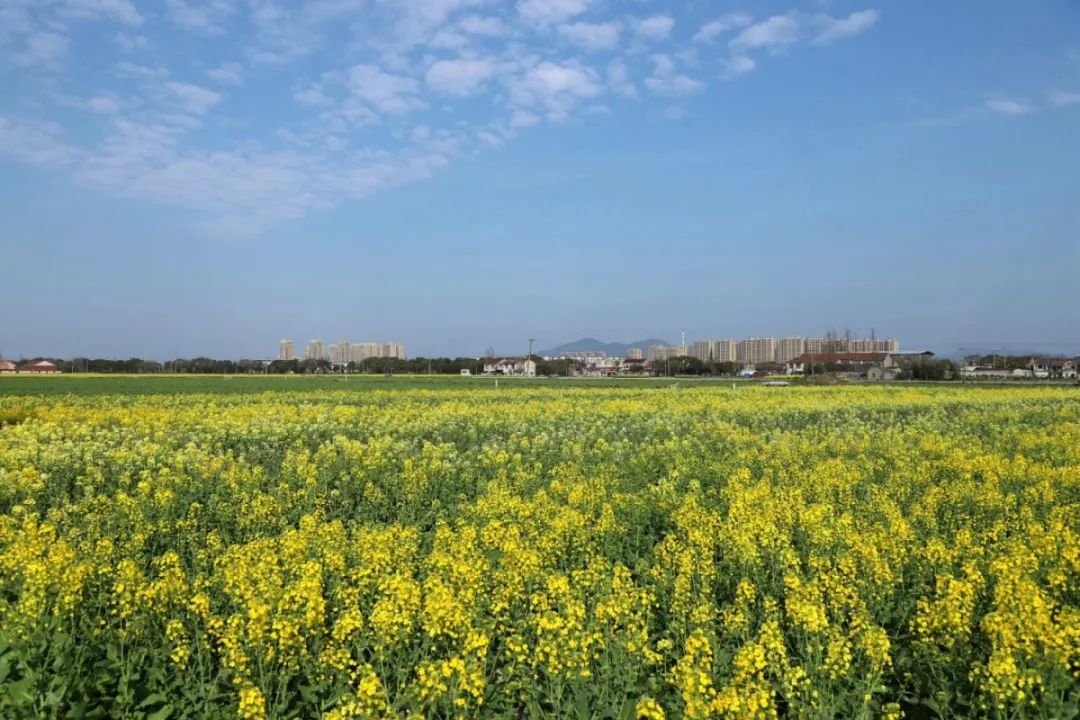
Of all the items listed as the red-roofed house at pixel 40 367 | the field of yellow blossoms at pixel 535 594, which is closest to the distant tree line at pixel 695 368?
the red-roofed house at pixel 40 367

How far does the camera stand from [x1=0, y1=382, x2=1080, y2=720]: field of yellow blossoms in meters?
4.89

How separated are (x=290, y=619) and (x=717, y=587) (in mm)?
4416

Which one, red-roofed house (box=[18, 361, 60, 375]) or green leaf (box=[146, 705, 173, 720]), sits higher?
red-roofed house (box=[18, 361, 60, 375])

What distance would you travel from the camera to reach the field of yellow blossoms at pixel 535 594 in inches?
193

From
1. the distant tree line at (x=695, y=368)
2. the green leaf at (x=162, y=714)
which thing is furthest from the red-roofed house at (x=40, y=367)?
the green leaf at (x=162, y=714)

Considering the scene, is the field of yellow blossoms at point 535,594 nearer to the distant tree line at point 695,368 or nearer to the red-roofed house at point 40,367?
the distant tree line at point 695,368

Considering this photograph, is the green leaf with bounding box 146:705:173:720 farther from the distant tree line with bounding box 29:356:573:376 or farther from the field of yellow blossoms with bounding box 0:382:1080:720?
the distant tree line with bounding box 29:356:573:376

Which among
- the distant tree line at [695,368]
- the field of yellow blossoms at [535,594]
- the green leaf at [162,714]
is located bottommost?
the green leaf at [162,714]

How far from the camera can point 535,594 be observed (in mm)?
5855

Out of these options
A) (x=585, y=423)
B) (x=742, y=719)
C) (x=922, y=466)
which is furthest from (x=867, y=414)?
(x=742, y=719)

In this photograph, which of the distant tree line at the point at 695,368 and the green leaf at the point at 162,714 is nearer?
the green leaf at the point at 162,714

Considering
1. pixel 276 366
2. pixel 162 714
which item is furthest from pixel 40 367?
pixel 162 714

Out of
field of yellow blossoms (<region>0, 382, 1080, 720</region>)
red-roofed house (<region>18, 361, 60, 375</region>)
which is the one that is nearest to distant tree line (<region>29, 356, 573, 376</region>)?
red-roofed house (<region>18, 361, 60, 375</region>)

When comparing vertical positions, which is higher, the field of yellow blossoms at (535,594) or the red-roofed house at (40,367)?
the red-roofed house at (40,367)
